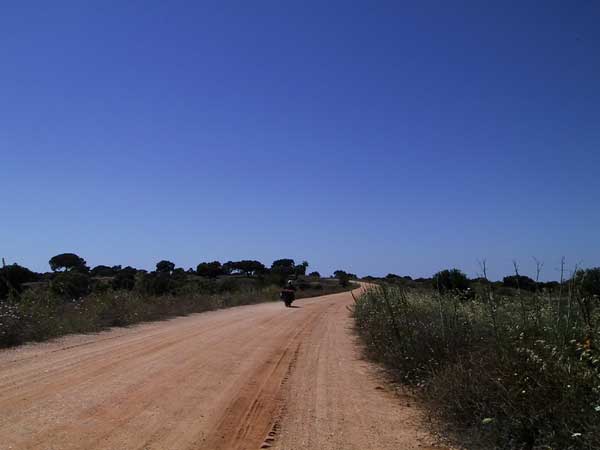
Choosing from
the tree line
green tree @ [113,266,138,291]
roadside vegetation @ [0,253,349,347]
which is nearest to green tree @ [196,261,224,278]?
the tree line

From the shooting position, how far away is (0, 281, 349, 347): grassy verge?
48.8ft

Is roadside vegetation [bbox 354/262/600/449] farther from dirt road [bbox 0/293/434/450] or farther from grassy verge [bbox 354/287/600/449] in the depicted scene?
dirt road [bbox 0/293/434/450]

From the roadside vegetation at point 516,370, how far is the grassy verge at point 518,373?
0.03 feet

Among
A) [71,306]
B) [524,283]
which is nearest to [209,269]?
[71,306]

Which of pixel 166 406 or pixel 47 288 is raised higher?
pixel 47 288

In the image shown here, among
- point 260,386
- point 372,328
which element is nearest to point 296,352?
point 372,328

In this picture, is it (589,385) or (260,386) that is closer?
(589,385)

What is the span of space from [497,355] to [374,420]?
1.88m

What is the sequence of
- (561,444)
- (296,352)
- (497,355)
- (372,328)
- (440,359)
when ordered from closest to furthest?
(561,444), (497,355), (440,359), (296,352), (372,328)

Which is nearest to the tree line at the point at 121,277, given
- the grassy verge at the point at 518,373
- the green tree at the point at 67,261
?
the green tree at the point at 67,261

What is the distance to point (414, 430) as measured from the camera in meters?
7.31

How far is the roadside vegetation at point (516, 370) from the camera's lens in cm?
570

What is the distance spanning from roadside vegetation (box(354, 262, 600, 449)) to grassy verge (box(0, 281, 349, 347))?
399 inches

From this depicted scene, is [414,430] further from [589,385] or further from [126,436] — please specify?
[126,436]
